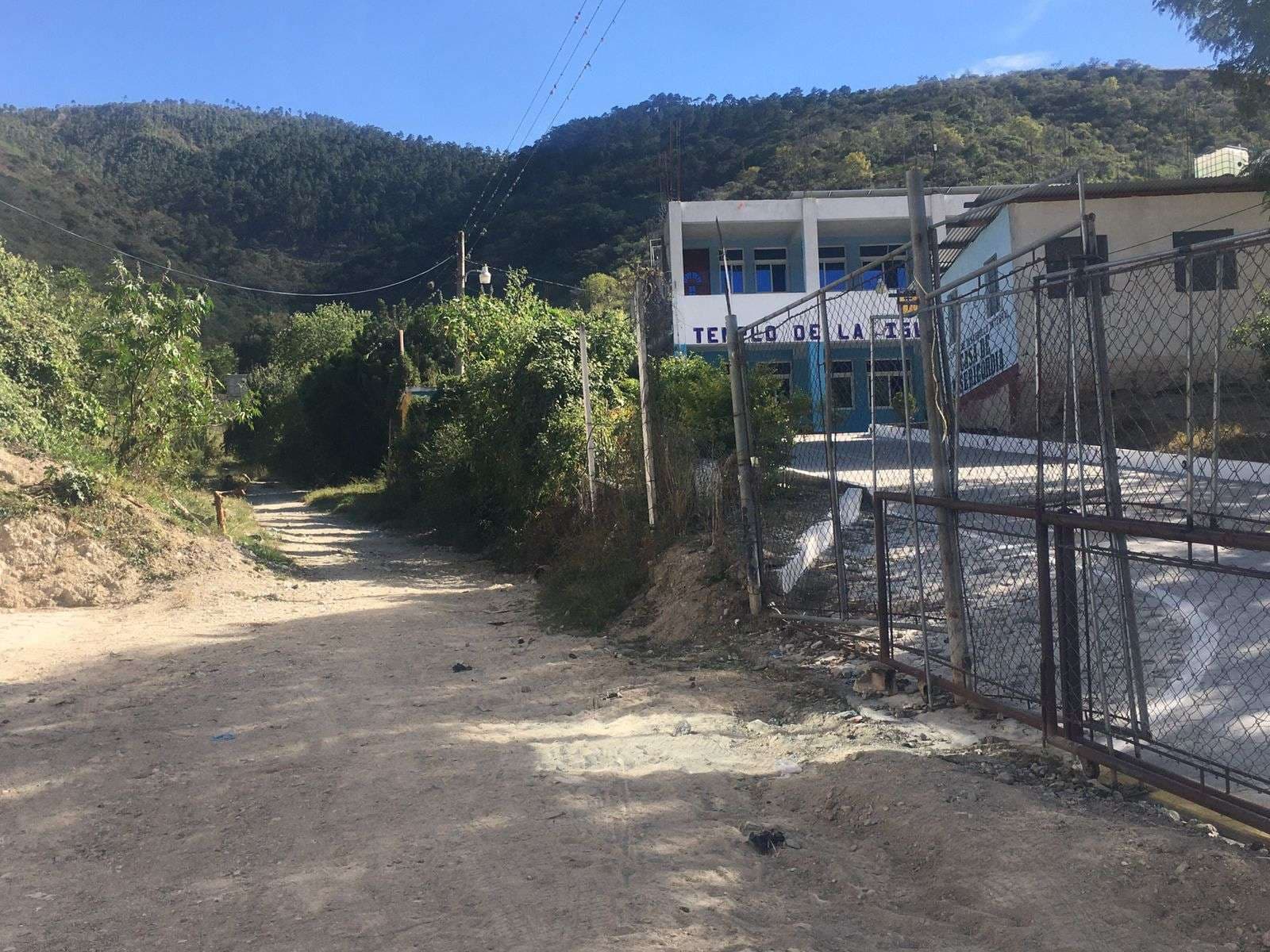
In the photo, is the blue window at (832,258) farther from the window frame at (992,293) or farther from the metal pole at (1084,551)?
the metal pole at (1084,551)

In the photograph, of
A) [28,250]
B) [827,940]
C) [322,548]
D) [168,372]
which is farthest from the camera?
[28,250]

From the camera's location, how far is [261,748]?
5312 millimetres

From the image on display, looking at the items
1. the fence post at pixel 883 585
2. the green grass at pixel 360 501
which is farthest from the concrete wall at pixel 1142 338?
the green grass at pixel 360 501

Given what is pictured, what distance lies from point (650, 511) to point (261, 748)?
5.06 m

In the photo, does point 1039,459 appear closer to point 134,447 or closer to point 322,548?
point 134,447

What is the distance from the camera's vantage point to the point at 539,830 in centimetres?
392

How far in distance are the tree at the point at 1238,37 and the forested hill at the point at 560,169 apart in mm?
18809

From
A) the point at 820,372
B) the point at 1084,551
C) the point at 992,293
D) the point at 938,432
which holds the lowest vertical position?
the point at 1084,551

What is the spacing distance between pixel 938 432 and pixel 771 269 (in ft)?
93.9

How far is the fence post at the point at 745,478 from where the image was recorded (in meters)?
7.23

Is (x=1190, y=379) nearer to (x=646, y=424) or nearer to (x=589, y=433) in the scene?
(x=646, y=424)

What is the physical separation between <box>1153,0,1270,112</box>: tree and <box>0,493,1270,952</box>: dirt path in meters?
16.0

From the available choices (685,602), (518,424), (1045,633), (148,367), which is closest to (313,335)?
(148,367)

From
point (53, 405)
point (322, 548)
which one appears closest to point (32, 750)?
point (53, 405)
